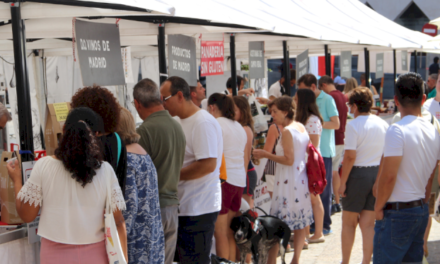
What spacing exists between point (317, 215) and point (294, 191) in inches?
34.8

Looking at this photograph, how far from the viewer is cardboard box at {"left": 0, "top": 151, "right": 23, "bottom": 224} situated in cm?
284

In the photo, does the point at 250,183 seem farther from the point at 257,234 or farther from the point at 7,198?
the point at 7,198

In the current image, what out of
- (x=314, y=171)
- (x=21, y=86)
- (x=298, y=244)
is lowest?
(x=298, y=244)

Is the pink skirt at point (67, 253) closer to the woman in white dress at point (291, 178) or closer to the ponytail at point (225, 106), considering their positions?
the ponytail at point (225, 106)

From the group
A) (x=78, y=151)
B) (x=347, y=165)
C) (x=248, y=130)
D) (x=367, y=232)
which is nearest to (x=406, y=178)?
(x=347, y=165)

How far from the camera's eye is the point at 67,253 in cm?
230

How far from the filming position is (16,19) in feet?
9.27

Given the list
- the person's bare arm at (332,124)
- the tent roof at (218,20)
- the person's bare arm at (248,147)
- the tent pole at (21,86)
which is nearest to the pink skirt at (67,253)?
the tent pole at (21,86)

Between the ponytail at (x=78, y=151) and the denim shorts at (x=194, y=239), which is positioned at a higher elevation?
the ponytail at (x=78, y=151)

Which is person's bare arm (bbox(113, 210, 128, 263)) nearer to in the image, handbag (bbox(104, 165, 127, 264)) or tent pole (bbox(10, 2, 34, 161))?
handbag (bbox(104, 165, 127, 264))

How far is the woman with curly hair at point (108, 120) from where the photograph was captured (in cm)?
253

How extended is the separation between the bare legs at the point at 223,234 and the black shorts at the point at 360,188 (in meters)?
1.09

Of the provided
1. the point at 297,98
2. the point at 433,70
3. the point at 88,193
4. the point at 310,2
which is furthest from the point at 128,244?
the point at 433,70

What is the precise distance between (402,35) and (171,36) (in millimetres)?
6981
